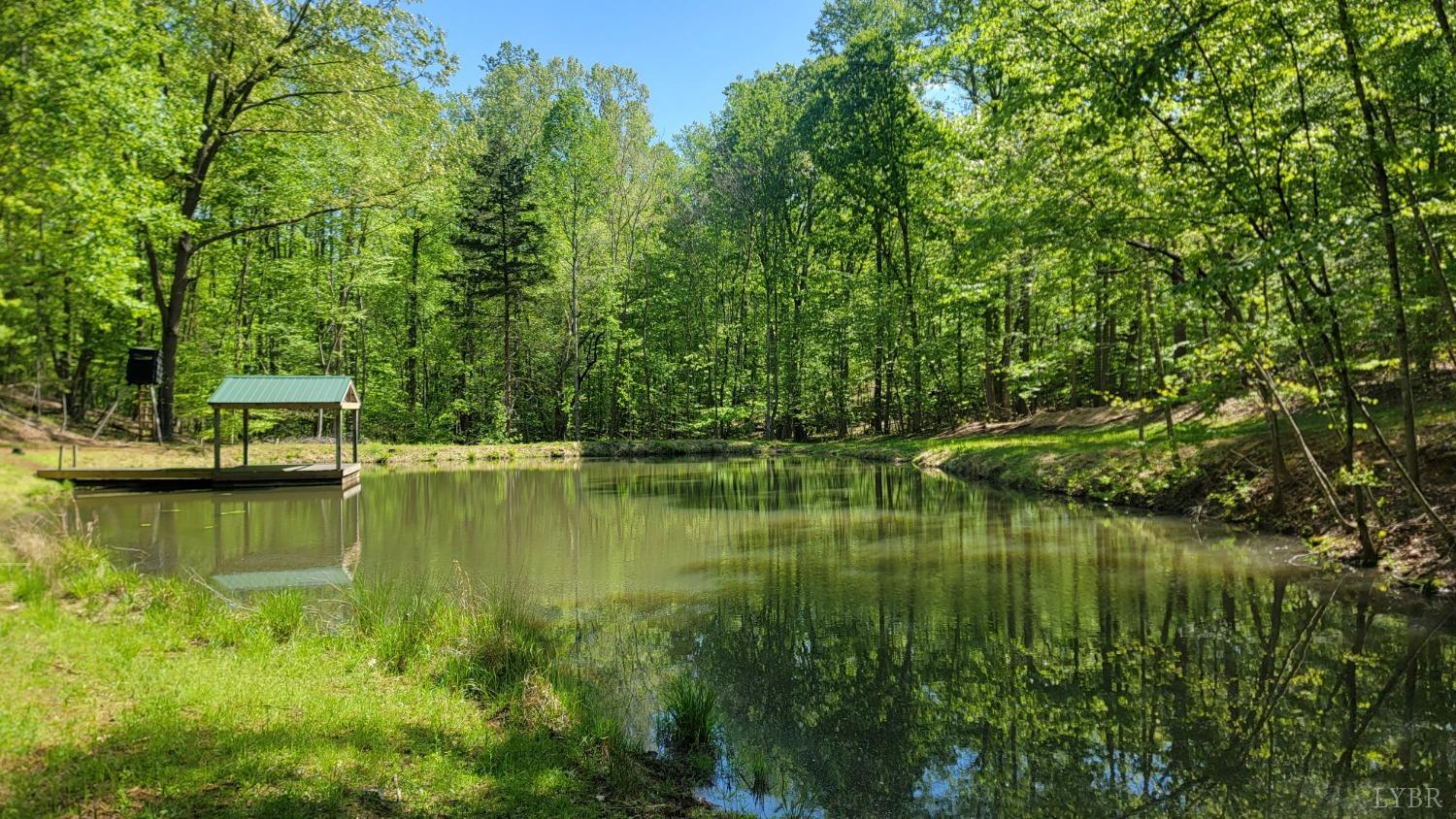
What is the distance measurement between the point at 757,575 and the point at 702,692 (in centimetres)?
459

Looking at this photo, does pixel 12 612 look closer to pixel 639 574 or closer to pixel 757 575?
pixel 639 574

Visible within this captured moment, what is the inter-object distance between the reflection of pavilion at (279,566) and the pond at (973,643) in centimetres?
7

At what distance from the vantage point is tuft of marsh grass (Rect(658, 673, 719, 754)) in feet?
16.3

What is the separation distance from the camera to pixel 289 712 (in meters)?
4.44

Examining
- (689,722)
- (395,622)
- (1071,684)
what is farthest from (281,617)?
(1071,684)

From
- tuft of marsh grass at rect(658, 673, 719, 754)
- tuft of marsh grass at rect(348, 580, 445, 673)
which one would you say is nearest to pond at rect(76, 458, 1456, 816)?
tuft of marsh grass at rect(658, 673, 719, 754)

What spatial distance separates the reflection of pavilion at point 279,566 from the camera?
9.17m

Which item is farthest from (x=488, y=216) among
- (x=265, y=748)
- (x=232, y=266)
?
(x=265, y=748)

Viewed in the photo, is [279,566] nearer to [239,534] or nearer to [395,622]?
[239,534]

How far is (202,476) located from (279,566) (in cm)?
1274

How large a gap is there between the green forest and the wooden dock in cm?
493

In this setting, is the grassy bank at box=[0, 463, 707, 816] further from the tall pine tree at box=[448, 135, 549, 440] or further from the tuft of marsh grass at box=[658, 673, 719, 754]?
the tall pine tree at box=[448, 135, 549, 440]

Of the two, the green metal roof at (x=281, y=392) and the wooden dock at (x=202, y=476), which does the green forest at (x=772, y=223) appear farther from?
the wooden dock at (x=202, y=476)

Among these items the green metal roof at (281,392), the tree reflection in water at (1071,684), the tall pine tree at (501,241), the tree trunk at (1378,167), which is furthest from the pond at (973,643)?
the tall pine tree at (501,241)
